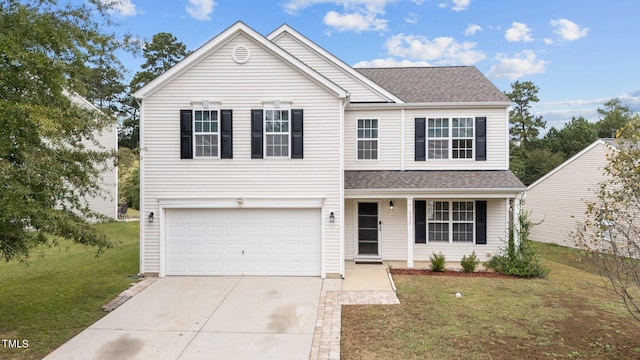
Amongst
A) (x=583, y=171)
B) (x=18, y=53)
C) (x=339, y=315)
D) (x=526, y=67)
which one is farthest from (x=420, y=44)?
(x=18, y=53)

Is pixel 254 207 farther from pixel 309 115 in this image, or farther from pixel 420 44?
pixel 420 44

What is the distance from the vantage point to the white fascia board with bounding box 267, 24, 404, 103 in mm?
13263

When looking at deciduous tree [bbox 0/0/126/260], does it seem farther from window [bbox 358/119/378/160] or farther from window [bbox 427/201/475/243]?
window [bbox 427/201/475/243]

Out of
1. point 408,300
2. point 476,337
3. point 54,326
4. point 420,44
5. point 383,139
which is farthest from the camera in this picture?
point 420,44

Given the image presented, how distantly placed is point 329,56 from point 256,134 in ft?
15.6

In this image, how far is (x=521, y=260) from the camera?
11.5 meters

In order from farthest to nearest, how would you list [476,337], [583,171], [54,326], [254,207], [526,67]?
[526,67], [583,171], [254,207], [54,326], [476,337]

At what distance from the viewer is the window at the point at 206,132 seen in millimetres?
11180

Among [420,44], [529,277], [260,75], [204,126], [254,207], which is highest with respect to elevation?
[420,44]

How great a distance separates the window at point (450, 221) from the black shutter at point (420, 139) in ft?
5.64

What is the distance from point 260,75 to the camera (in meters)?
11.1

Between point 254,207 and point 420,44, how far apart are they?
21883 millimetres

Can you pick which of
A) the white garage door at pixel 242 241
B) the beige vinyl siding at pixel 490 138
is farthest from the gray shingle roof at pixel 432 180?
the white garage door at pixel 242 241

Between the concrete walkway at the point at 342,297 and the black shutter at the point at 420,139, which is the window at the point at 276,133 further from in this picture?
the black shutter at the point at 420,139
